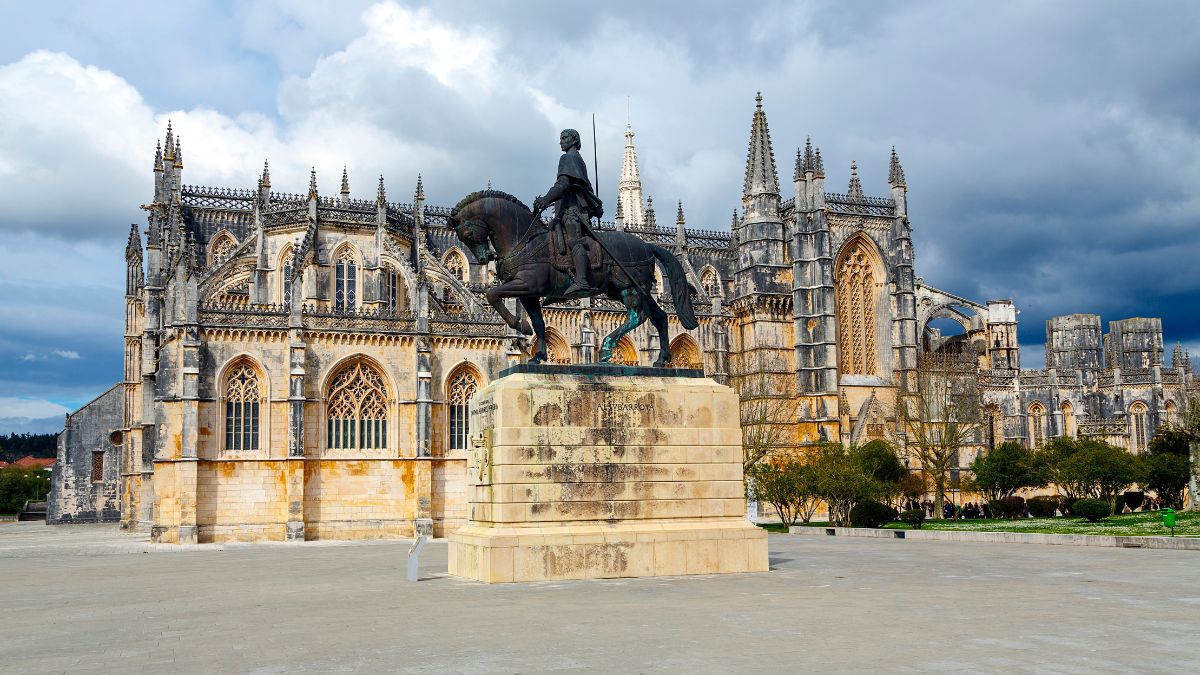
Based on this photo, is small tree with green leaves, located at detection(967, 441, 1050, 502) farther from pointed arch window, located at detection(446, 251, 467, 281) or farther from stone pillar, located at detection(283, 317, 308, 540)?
stone pillar, located at detection(283, 317, 308, 540)

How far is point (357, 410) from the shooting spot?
145 ft

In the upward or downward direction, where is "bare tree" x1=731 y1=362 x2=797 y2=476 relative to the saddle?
downward

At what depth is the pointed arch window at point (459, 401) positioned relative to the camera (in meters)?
45.4

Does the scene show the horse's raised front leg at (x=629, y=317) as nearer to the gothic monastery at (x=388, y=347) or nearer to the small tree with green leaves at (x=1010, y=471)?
the gothic monastery at (x=388, y=347)

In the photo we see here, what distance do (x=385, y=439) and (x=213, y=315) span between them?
837cm

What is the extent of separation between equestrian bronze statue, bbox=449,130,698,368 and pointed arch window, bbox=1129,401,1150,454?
253 feet

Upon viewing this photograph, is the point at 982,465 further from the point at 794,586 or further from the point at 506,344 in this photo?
the point at 794,586

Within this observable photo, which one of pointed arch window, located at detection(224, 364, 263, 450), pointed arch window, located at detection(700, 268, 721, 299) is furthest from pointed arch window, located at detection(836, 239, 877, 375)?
pointed arch window, located at detection(224, 364, 263, 450)

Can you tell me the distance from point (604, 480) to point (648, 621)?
5352 mm

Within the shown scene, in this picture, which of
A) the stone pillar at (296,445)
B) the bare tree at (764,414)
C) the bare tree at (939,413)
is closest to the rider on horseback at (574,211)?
the stone pillar at (296,445)

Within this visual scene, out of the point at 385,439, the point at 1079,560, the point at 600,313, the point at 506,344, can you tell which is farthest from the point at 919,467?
the point at 1079,560

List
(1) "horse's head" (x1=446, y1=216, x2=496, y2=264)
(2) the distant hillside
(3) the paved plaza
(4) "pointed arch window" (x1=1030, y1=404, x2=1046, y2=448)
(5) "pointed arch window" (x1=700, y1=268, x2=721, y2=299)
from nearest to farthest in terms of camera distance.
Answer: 1. (3) the paved plaza
2. (1) "horse's head" (x1=446, y1=216, x2=496, y2=264)
3. (5) "pointed arch window" (x1=700, y1=268, x2=721, y2=299)
4. (4) "pointed arch window" (x1=1030, y1=404, x2=1046, y2=448)
5. (2) the distant hillside

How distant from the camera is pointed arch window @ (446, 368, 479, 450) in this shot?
45406 millimetres

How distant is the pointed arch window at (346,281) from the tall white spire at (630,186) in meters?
52.1
